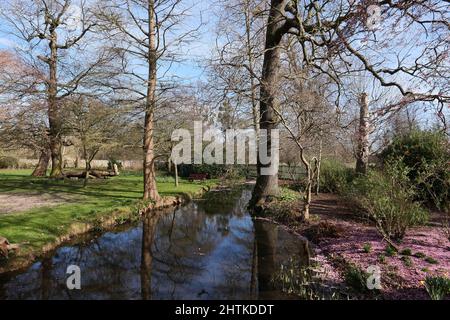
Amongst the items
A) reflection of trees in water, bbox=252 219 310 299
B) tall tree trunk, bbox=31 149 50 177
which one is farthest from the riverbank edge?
tall tree trunk, bbox=31 149 50 177

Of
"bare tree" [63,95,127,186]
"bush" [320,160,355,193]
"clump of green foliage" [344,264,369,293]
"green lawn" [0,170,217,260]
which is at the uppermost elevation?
"bare tree" [63,95,127,186]

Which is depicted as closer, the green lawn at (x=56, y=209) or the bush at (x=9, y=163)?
the green lawn at (x=56, y=209)

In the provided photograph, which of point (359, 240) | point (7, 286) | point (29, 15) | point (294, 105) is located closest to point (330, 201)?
point (294, 105)

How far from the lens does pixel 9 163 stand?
3519 centimetres

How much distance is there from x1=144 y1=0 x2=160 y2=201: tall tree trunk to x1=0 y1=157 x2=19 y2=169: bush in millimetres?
25385

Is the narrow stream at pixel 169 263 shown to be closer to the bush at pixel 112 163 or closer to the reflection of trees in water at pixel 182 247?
the reflection of trees in water at pixel 182 247

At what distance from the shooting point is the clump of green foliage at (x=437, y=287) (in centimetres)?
536

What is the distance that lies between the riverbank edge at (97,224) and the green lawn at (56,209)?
0.08 m

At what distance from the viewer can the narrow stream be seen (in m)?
6.22

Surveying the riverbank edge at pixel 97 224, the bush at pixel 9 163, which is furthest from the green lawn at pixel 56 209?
the bush at pixel 9 163

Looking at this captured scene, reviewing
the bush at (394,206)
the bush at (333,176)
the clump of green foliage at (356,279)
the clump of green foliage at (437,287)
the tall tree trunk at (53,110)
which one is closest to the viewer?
the clump of green foliage at (437,287)

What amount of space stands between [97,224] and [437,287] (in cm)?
911

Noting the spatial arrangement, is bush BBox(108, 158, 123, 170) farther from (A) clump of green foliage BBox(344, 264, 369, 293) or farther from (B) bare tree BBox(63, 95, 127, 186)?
(A) clump of green foliage BBox(344, 264, 369, 293)

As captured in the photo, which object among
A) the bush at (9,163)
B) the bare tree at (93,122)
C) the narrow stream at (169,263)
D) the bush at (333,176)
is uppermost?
the bare tree at (93,122)
